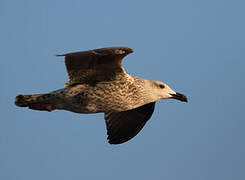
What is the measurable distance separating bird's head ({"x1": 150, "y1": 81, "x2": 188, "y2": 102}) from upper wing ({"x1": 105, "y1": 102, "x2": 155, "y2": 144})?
93 cm

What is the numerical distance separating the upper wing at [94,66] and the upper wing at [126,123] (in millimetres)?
1981

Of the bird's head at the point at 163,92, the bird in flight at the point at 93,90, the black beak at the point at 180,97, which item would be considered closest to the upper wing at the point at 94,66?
the bird in flight at the point at 93,90

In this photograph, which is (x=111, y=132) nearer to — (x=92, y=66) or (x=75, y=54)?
(x=92, y=66)

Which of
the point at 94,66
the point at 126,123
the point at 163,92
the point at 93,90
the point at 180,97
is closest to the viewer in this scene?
the point at 94,66

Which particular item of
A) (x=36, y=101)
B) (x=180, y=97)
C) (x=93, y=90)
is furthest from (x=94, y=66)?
(x=180, y=97)

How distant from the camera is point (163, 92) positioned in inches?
359

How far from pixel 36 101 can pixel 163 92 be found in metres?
2.45

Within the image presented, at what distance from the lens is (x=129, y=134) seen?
10.2 metres

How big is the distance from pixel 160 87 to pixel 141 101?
23.4 inches

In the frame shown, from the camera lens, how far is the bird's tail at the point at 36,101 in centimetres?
823

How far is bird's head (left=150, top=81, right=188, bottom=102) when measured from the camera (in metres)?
9.01

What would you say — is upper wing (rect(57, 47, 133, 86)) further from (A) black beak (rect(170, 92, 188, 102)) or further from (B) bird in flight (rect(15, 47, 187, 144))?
(A) black beak (rect(170, 92, 188, 102))

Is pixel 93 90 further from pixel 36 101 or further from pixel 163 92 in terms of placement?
pixel 163 92

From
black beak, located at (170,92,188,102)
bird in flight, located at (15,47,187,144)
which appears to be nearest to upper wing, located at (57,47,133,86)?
bird in flight, located at (15,47,187,144)
